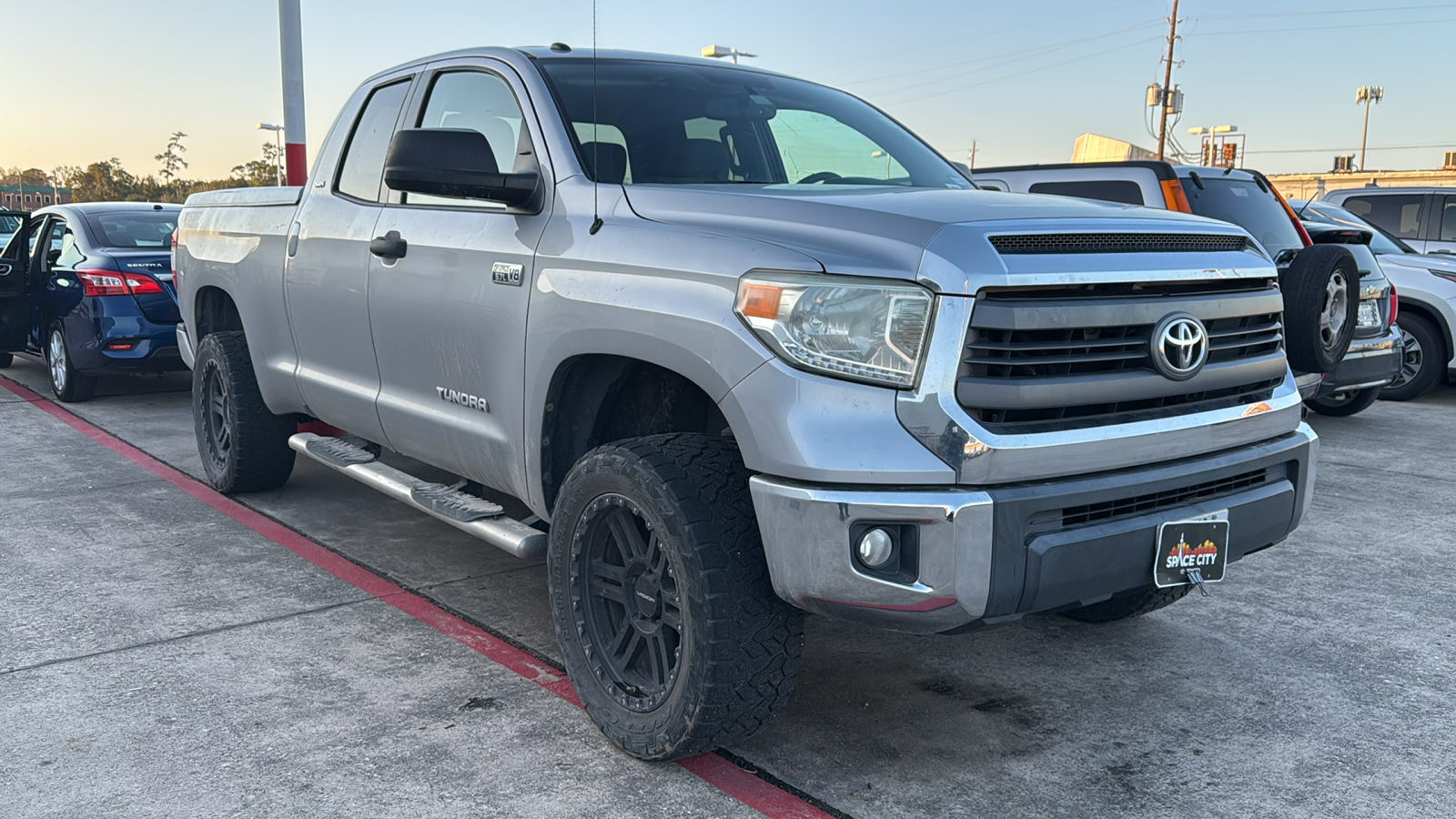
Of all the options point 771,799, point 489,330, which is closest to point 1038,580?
point 771,799

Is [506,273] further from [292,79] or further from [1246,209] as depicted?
[292,79]

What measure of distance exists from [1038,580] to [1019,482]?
0.22 meters

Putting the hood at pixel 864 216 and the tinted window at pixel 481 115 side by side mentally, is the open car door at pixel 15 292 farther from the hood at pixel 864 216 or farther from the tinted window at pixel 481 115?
the hood at pixel 864 216

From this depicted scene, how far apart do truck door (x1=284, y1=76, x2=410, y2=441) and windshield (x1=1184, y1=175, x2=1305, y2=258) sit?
5.28 m

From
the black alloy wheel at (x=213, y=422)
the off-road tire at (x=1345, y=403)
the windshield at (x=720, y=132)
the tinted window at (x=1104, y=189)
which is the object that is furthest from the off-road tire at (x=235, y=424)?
the off-road tire at (x=1345, y=403)

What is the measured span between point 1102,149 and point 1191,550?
51.3 meters

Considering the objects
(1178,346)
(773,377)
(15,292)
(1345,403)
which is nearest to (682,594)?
(773,377)

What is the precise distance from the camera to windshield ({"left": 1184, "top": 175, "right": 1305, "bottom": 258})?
7723 mm

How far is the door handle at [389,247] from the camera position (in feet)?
13.4

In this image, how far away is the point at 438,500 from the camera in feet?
13.2

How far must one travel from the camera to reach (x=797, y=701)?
353 cm

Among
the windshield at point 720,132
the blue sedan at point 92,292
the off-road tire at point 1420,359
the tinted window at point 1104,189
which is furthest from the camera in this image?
the off-road tire at point 1420,359

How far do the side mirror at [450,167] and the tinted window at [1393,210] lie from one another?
10.9m

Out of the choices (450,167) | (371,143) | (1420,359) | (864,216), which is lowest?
(1420,359)
